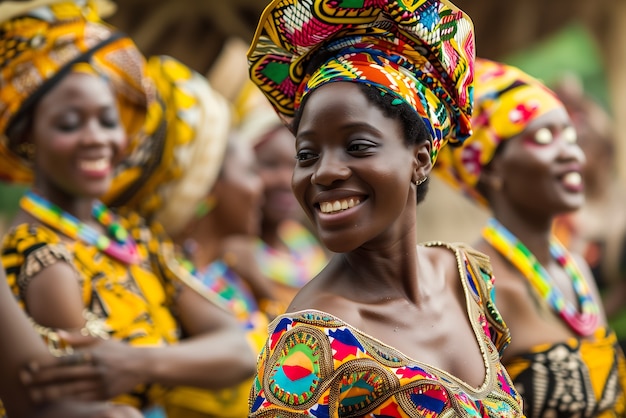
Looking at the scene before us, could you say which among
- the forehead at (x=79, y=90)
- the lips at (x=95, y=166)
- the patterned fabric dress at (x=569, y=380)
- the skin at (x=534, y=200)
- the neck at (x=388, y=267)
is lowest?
the patterned fabric dress at (x=569, y=380)

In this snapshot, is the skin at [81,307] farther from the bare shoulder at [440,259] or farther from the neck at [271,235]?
the neck at [271,235]

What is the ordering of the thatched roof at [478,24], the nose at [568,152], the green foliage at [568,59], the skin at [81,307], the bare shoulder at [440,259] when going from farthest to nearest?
the green foliage at [568,59]
the thatched roof at [478,24]
the nose at [568,152]
the skin at [81,307]
the bare shoulder at [440,259]

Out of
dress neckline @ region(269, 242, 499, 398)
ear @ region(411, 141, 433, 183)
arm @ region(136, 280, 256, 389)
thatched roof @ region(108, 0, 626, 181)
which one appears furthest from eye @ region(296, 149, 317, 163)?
thatched roof @ region(108, 0, 626, 181)

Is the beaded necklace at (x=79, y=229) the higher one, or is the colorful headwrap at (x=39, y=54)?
the colorful headwrap at (x=39, y=54)

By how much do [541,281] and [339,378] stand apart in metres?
2.10

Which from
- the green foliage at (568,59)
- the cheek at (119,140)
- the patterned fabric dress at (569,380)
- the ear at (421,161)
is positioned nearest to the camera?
the ear at (421,161)

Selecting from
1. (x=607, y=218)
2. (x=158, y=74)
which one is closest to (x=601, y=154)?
(x=607, y=218)

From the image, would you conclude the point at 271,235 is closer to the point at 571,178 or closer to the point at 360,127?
the point at 571,178

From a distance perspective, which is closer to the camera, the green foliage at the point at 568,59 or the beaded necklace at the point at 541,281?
the beaded necklace at the point at 541,281

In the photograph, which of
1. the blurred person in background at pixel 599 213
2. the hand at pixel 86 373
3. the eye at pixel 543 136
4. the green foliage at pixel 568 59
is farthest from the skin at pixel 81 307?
the green foliage at pixel 568 59

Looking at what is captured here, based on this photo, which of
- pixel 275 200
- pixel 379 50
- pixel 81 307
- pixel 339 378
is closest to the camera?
pixel 339 378

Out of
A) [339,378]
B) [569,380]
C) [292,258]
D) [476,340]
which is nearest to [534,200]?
[569,380]

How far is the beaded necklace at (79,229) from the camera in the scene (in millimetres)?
4465

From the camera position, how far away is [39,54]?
4.52m
